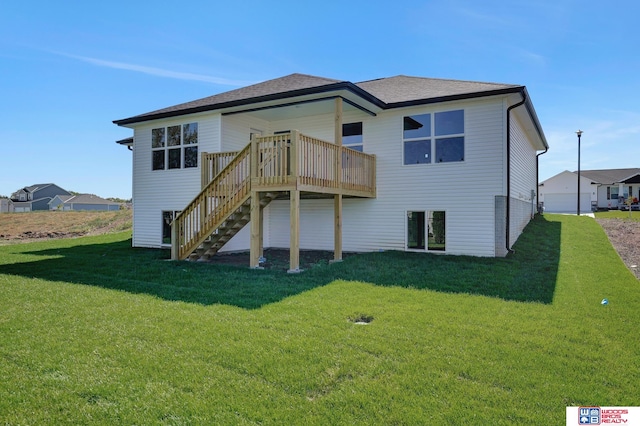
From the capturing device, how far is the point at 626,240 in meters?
13.3

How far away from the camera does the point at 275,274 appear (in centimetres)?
862

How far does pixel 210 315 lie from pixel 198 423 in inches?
107

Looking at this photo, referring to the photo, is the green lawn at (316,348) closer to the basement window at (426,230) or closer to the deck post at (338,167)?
the deck post at (338,167)

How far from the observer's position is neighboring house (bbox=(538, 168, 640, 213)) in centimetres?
3712

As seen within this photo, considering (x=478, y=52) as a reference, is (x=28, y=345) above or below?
below

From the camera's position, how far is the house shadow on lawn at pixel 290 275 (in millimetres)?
6789

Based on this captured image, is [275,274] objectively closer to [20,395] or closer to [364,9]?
[20,395]

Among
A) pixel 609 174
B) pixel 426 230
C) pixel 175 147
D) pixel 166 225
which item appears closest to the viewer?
pixel 426 230

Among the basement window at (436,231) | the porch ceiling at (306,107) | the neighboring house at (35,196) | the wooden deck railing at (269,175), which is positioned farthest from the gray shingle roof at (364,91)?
the neighboring house at (35,196)

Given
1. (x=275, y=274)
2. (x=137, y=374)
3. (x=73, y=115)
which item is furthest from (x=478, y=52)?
(x=73, y=115)

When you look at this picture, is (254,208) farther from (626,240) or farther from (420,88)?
(626,240)

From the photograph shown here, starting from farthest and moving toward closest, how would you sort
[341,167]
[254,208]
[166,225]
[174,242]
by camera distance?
1. [166,225]
2. [174,242]
3. [341,167]
4. [254,208]

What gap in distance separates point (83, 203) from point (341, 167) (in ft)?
218

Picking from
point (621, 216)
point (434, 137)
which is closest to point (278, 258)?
point (434, 137)
